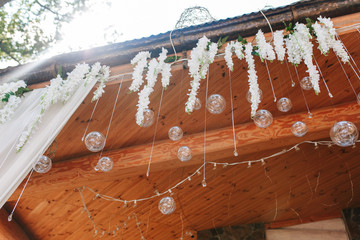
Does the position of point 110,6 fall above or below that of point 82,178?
above

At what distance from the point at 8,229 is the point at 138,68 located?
382 centimetres

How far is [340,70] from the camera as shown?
373cm

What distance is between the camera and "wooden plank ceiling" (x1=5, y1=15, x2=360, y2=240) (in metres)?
3.78

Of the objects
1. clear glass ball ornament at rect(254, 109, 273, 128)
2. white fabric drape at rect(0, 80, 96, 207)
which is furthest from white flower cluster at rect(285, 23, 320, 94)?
white fabric drape at rect(0, 80, 96, 207)

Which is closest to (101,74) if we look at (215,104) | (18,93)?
(18,93)

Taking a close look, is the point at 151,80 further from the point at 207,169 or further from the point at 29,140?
the point at 207,169

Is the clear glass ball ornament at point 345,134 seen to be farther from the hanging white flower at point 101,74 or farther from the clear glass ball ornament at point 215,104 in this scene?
the hanging white flower at point 101,74

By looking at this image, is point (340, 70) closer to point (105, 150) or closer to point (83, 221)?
point (105, 150)

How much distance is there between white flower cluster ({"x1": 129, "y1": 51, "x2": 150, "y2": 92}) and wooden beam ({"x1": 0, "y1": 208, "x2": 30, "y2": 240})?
11.5 feet

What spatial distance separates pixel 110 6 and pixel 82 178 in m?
4.36

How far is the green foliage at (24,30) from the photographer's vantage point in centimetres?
686

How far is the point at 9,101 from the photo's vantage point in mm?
3184

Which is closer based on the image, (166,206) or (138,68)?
(138,68)

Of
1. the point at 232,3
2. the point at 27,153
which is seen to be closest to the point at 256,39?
the point at 27,153
